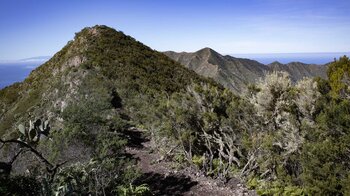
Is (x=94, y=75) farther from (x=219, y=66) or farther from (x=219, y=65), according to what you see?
(x=219, y=65)

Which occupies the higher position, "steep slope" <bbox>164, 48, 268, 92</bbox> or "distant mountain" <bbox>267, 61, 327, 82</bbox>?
"steep slope" <bbox>164, 48, 268, 92</bbox>

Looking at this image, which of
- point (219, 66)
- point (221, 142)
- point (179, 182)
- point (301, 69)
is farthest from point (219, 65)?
point (179, 182)

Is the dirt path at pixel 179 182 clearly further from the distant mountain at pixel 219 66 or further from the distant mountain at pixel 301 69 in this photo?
the distant mountain at pixel 301 69

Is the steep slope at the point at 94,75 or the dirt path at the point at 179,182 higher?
the steep slope at the point at 94,75

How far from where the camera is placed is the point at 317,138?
23.7ft

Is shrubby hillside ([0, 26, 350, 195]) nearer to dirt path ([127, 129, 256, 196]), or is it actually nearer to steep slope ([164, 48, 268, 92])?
dirt path ([127, 129, 256, 196])

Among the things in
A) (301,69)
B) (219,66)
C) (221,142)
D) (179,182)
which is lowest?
(301,69)

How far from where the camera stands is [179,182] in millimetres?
9273

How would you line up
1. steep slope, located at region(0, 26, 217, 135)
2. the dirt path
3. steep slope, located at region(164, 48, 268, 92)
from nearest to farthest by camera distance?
the dirt path
steep slope, located at region(0, 26, 217, 135)
steep slope, located at region(164, 48, 268, 92)

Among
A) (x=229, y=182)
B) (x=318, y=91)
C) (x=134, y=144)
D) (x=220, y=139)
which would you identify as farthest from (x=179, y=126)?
(x=318, y=91)

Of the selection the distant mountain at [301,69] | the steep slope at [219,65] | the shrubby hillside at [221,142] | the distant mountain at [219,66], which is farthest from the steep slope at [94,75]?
the distant mountain at [301,69]

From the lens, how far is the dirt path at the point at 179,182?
866 cm

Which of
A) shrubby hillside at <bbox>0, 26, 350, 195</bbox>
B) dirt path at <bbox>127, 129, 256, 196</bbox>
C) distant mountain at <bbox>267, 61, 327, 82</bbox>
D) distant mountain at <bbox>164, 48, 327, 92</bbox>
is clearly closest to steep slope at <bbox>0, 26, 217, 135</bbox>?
shrubby hillside at <bbox>0, 26, 350, 195</bbox>

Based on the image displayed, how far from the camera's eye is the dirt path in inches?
341
